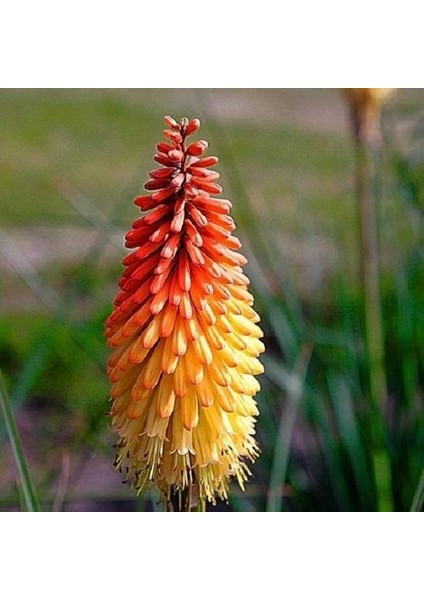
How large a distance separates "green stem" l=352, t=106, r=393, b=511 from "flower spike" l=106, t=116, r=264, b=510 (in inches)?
14.9

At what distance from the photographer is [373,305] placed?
173cm

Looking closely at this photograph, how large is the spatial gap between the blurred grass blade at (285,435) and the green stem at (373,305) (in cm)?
12

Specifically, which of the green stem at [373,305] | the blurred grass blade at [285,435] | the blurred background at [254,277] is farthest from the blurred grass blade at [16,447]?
the green stem at [373,305]

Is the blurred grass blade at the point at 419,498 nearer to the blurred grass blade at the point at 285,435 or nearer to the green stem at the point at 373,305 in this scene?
the green stem at the point at 373,305

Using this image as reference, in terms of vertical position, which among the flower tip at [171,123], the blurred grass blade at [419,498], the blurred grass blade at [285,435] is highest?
the flower tip at [171,123]

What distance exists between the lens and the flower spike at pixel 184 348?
1.38 metres

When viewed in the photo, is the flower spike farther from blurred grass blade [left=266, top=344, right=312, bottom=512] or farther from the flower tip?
blurred grass blade [left=266, top=344, right=312, bottom=512]

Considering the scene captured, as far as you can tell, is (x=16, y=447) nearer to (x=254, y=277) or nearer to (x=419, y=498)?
(x=254, y=277)

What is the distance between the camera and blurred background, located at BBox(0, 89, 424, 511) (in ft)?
5.60
